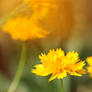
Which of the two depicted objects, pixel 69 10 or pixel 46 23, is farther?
pixel 69 10

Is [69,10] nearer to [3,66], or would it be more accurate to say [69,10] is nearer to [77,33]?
[77,33]

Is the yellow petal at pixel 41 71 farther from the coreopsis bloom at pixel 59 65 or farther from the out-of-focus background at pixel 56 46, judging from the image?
the out-of-focus background at pixel 56 46

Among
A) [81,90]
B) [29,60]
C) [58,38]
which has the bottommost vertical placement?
[81,90]

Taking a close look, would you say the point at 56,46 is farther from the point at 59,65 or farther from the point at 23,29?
the point at 59,65

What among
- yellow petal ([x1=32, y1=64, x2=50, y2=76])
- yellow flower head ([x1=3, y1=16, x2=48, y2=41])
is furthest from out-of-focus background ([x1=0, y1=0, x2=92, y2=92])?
yellow petal ([x1=32, y1=64, x2=50, y2=76])

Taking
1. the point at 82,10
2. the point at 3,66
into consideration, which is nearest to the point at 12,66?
the point at 3,66

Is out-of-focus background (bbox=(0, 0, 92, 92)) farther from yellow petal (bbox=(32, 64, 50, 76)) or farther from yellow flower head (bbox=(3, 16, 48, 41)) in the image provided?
yellow petal (bbox=(32, 64, 50, 76))
